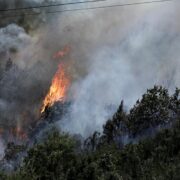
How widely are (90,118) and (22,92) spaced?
96.5ft

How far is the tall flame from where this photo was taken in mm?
106875

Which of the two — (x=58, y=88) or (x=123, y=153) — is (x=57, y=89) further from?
(x=123, y=153)

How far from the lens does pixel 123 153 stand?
52.5m

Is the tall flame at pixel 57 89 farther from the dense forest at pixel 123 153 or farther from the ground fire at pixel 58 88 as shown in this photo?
the dense forest at pixel 123 153

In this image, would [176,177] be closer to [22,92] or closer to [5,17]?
[22,92]

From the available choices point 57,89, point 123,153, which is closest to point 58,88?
point 57,89

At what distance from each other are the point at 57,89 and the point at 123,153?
59465 millimetres

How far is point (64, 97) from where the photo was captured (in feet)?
348

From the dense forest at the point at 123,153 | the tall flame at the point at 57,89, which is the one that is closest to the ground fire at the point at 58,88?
the tall flame at the point at 57,89

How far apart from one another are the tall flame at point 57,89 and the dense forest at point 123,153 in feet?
89.9

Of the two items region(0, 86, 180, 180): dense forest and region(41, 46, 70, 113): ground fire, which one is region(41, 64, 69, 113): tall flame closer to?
region(41, 46, 70, 113): ground fire

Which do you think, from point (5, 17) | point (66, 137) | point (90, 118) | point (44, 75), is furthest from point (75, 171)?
point (5, 17)

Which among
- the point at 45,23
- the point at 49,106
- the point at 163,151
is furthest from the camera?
the point at 45,23

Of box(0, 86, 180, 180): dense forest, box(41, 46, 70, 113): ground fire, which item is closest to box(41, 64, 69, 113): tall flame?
box(41, 46, 70, 113): ground fire
